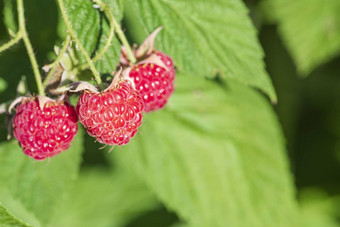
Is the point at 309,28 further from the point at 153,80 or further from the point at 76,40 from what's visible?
the point at 76,40

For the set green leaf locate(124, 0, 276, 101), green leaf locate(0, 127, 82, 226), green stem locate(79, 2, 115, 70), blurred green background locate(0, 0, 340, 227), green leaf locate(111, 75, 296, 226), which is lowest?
blurred green background locate(0, 0, 340, 227)

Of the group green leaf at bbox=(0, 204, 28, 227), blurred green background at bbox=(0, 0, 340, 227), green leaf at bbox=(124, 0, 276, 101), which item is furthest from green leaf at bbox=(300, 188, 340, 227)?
green leaf at bbox=(0, 204, 28, 227)

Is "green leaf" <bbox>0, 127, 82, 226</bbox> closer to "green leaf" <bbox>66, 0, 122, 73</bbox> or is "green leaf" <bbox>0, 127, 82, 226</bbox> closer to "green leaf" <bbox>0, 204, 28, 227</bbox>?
"green leaf" <bbox>66, 0, 122, 73</bbox>

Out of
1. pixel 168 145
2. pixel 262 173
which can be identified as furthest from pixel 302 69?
pixel 168 145

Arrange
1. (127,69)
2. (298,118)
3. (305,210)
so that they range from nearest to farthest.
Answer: (127,69) < (305,210) < (298,118)

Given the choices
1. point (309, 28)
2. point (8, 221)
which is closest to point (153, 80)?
point (8, 221)

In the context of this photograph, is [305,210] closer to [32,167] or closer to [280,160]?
[280,160]

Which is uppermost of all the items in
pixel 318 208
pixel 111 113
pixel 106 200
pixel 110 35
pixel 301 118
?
pixel 110 35
